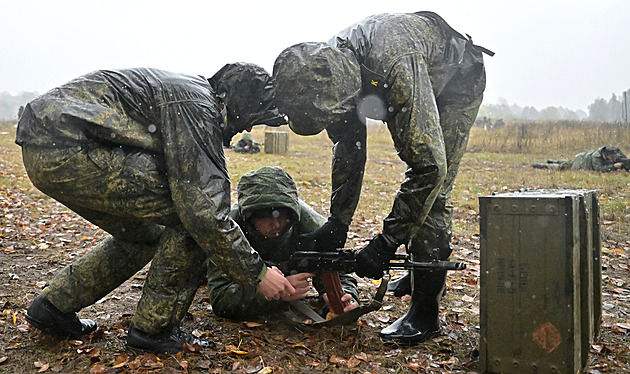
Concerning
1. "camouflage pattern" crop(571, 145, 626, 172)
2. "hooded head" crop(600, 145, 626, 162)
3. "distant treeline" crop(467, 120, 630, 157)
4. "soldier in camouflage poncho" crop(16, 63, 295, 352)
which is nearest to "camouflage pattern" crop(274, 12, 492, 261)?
"soldier in camouflage poncho" crop(16, 63, 295, 352)

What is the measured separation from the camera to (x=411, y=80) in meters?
2.98

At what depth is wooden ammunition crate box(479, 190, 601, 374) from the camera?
2.70 meters

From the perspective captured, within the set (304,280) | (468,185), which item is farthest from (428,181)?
(468,185)

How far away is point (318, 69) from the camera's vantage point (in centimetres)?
303

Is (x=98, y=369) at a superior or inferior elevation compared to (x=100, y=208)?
inferior

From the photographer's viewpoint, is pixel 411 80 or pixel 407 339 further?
pixel 407 339

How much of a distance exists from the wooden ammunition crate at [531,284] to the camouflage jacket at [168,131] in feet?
4.58

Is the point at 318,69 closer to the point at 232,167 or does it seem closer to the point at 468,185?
the point at 468,185

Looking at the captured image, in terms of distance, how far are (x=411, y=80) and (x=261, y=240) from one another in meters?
1.81

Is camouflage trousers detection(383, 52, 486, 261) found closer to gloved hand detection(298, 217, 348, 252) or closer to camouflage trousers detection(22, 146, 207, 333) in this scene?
gloved hand detection(298, 217, 348, 252)

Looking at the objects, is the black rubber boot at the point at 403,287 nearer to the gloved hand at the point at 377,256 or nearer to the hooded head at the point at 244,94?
the gloved hand at the point at 377,256

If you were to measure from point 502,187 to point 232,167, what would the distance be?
6.96 meters

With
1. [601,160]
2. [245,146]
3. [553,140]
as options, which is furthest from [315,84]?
[553,140]

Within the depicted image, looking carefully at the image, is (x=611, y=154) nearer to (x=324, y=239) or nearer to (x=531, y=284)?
(x=324, y=239)
